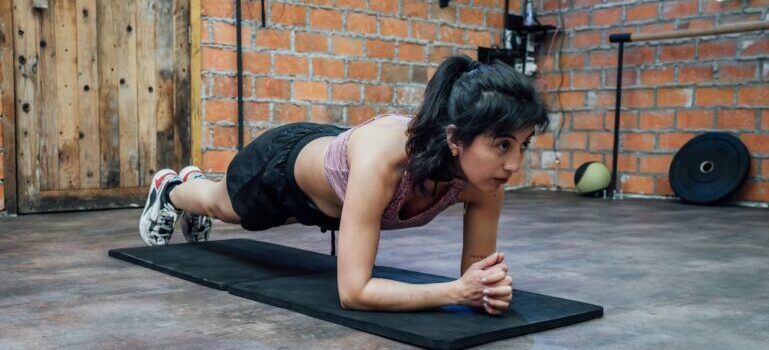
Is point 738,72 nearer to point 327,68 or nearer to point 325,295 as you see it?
point 327,68

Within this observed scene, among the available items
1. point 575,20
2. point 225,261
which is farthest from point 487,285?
point 575,20

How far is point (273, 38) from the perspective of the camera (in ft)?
14.0

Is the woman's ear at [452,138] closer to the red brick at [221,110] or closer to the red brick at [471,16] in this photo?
the red brick at [221,110]

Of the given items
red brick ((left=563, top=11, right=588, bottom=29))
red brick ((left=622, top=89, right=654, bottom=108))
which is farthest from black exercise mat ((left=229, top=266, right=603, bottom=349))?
red brick ((left=563, top=11, right=588, bottom=29))

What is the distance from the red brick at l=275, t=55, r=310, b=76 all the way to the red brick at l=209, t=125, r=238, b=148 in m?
0.43

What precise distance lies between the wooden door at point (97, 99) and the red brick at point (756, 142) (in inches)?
126

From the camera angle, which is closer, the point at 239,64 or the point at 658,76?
the point at 239,64

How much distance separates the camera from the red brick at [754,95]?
431 centimetres

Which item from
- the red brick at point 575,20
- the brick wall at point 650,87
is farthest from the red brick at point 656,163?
the red brick at point 575,20

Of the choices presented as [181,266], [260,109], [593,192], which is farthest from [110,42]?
[593,192]

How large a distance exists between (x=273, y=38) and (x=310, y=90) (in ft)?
1.22

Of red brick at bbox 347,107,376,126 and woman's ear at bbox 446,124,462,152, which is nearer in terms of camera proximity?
woman's ear at bbox 446,124,462,152

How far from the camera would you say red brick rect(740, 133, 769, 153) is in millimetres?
4320

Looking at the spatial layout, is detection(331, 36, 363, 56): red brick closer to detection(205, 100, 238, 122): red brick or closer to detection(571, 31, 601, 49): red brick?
detection(205, 100, 238, 122): red brick
